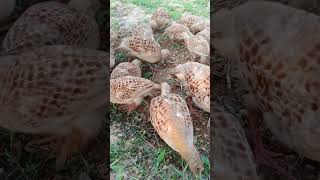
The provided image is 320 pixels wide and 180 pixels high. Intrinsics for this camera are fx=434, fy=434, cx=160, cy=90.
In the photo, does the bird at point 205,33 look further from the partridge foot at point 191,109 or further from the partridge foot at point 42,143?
the partridge foot at point 42,143

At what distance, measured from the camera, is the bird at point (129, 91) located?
90 cm

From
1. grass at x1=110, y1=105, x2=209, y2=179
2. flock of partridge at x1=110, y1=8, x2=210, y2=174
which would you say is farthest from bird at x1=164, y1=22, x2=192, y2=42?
grass at x1=110, y1=105, x2=209, y2=179

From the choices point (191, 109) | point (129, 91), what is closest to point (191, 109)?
point (191, 109)

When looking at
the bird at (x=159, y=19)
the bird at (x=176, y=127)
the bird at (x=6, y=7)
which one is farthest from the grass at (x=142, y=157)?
the bird at (x=6, y=7)

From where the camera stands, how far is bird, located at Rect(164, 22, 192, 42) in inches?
39.5

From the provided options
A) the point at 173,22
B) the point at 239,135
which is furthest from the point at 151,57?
the point at 239,135

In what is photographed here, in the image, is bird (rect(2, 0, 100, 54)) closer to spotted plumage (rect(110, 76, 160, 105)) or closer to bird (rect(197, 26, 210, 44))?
spotted plumage (rect(110, 76, 160, 105))

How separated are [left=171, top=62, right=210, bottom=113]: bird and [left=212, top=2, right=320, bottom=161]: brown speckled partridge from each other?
132 millimetres

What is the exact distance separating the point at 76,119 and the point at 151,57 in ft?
0.93

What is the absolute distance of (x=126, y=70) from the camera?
3.12 ft

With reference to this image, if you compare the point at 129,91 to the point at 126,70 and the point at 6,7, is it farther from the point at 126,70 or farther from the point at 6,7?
the point at 6,7

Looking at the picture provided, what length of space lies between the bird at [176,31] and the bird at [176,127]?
0.60ft

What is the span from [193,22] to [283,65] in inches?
16.2

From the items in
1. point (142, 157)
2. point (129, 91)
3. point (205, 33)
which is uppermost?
point (205, 33)
